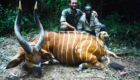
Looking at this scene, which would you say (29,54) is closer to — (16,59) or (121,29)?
(16,59)

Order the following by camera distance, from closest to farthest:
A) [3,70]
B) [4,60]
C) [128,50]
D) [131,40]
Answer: [3,70]
[4,60]
[128,50]
[131,40]

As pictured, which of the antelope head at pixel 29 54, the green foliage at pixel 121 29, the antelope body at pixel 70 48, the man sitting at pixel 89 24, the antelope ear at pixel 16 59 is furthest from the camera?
the green foliage at pixel 121 29

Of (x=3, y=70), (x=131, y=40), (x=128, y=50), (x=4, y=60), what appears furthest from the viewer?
(x=131, y=40)

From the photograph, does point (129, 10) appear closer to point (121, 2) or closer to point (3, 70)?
point (121, 2)

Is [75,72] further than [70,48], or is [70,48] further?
[70,48]

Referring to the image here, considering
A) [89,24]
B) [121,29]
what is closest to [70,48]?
[89,24]

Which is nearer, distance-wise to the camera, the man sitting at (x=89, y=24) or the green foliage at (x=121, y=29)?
the man sitting at (x=89, y=24)

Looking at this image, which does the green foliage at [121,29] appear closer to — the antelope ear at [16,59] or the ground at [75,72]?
the ground at [75,72]

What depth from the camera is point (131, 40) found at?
24.1 ft

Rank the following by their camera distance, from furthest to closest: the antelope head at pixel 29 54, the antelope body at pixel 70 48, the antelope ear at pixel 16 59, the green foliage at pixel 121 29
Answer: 1. the green foliage at pixel 121 29
2. the antelope body at pixel 70 48
3. the antelope ear at pixel 16 59
4. the antelope head at pixel 29 54

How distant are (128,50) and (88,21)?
4.47ft

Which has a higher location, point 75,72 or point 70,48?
point 70,48

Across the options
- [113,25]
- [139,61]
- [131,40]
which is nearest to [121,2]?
[113,25]

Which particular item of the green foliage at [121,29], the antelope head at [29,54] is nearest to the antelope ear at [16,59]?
the antelope head at [29,54]
